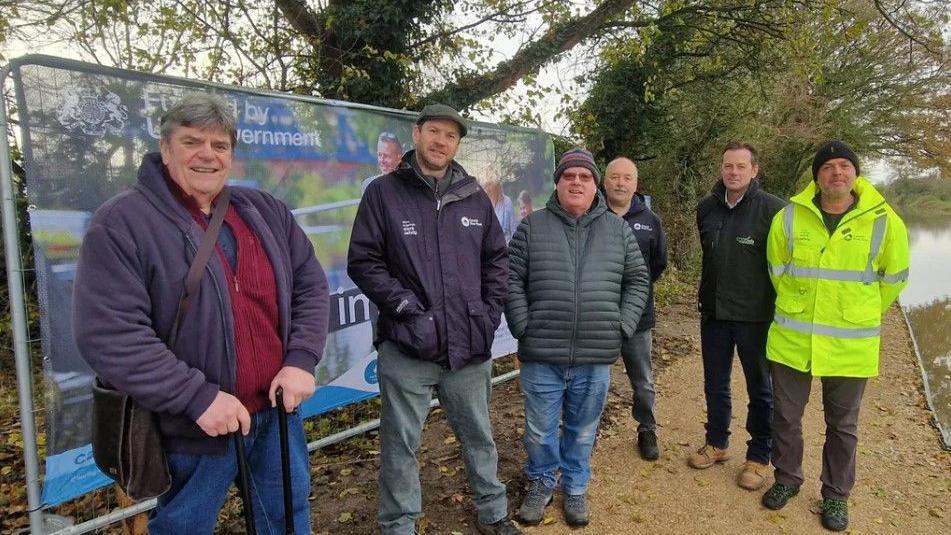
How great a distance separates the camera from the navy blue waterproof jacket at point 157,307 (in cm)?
154

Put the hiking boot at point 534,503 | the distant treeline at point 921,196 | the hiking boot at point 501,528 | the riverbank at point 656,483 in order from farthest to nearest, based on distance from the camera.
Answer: the distant treeline at point 921,196 → the riverbank at point 656,483 → the hiking boot at point 534,503 → the hiking boot at point 501,528

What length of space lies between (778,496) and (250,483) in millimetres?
3057

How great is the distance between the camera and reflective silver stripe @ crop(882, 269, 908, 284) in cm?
296

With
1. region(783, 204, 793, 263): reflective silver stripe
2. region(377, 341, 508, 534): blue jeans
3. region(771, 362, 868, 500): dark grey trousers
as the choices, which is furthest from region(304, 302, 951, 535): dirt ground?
region(783, 204, 793, 263): reflective silver stripe

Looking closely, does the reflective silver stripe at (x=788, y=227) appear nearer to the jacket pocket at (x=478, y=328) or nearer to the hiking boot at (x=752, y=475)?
the hiking boot at (x=752, y=475)

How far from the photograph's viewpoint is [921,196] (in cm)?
3216

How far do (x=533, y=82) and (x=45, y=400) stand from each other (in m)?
6.32

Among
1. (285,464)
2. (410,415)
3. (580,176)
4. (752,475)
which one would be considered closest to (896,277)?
(752,475)

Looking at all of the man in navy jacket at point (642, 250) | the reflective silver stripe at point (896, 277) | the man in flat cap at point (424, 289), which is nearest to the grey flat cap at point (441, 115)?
the man in flat cap at point (424, 289)

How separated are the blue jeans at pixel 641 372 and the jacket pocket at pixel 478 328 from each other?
1501 mm

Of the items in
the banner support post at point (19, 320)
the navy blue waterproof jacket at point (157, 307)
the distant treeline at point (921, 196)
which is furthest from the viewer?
the distant treeline at point (921, 196)

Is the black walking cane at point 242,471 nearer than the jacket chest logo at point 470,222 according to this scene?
Yes

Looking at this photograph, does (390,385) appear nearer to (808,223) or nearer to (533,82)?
(808,223)

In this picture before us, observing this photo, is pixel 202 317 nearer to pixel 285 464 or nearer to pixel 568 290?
pixel 285 464
